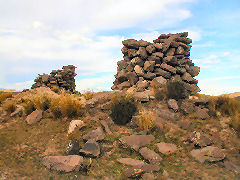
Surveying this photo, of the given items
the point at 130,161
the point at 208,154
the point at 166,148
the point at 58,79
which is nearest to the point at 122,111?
the point at 166,148

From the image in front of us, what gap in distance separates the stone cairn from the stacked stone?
10.3 metres

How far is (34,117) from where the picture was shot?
9.31 m

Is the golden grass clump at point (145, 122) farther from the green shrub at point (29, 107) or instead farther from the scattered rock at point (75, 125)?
the green shrub at point (29, 107)

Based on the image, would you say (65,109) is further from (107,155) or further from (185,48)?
(185,48)

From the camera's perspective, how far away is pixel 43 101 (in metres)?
10.4

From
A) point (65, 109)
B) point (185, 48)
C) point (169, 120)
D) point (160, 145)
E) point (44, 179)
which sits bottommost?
point (44, 179)

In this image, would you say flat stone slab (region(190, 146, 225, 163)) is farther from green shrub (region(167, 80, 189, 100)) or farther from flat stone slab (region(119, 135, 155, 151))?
green shrub (region(167, 80, 189, 100))

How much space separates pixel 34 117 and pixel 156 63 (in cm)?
948

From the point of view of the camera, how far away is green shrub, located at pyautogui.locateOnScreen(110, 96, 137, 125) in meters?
9.08

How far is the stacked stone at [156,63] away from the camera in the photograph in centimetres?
1438

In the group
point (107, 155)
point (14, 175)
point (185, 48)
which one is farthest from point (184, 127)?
point (185, 48)

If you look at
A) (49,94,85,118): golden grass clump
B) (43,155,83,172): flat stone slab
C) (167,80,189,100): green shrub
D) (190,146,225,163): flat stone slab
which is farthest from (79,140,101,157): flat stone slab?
(167,80,189,100): green shrub

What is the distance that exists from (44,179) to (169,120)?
5982 millimetres

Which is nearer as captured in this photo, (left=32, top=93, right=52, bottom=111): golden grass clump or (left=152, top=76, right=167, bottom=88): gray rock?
(left=32, top=93, right=52, bottom=111): golden grass clump
